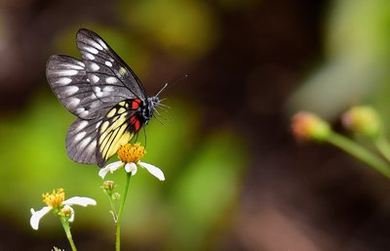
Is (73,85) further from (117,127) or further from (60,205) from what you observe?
(60,205)

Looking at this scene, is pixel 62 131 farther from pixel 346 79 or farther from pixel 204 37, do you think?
pixel 346 79

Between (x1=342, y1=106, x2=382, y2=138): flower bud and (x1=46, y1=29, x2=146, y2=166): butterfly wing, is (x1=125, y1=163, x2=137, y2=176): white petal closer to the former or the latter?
(x1=46, y1=29, x2=146, y2=166): butterfly wing

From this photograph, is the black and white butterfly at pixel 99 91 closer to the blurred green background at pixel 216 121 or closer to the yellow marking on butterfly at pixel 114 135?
the yellow marking on butterfly at pixel 114 135

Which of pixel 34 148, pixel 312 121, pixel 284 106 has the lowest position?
pixel 34 148

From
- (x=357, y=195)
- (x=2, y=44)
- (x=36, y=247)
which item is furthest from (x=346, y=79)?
(x=2, y=44)

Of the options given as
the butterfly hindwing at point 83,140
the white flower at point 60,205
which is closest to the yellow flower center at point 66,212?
the white flower at point 60,205

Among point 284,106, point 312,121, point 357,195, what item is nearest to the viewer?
point 312,121

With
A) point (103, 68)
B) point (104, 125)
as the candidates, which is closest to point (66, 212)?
point (104, 125)
